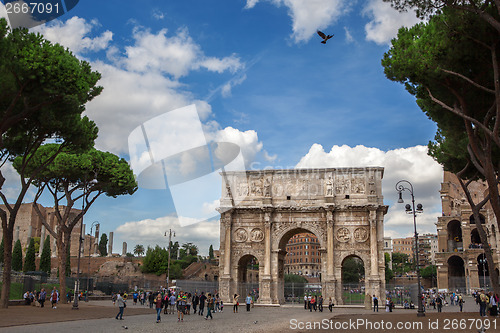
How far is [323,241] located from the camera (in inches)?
1382

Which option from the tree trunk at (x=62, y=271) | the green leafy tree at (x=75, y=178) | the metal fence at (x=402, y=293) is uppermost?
the green leafy tree at (x=75, y=178)

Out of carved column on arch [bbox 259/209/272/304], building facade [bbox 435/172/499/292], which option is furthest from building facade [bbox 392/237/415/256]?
carved column on arch [bbox 259/209/272/304]

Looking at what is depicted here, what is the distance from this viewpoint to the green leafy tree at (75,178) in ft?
90.2

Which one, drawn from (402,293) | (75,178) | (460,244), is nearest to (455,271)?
(460,244)

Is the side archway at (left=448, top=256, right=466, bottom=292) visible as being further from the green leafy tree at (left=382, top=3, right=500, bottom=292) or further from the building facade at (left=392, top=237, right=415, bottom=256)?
the building facade at (left=392, top=237, right=415, bottom=256)

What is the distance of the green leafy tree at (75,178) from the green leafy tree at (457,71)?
64.5ft

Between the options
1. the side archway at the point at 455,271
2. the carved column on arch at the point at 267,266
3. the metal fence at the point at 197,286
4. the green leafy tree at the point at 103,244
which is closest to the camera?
the carved column on arch at the point at 267,266

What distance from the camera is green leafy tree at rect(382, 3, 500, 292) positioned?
13250mm

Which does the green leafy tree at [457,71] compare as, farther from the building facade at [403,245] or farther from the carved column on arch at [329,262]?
the building facade at [403,245]

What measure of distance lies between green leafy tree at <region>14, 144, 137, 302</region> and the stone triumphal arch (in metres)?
9.60

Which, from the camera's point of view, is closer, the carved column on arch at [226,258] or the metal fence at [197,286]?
the carved column on arch at [226,258]

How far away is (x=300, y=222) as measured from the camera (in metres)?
35.8

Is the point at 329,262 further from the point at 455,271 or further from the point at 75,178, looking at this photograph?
the point at 455,271

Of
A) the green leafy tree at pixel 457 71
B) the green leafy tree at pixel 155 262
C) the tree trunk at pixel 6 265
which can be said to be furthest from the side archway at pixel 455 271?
the tree trunk at pixel 6 265
